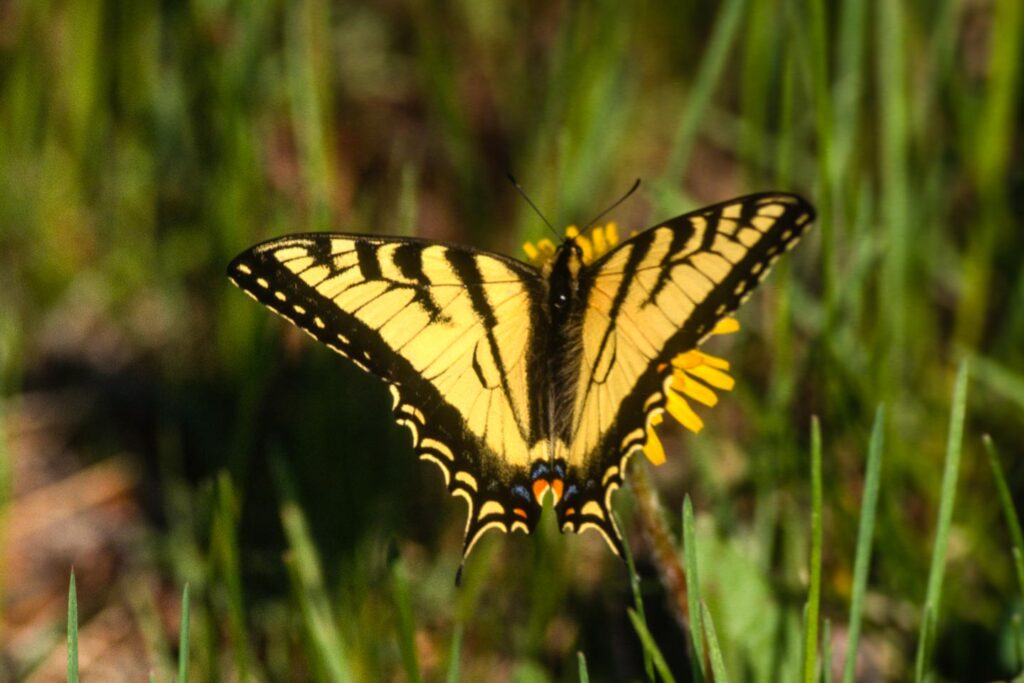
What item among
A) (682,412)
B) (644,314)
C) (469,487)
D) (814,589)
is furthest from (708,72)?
(814,589)

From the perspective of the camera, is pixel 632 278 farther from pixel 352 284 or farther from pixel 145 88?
pixel 145 88

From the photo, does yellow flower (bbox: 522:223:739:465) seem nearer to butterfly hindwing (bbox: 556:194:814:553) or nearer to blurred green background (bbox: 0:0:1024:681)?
→ butterfly hindwing (bbox: 556:194:814:553)

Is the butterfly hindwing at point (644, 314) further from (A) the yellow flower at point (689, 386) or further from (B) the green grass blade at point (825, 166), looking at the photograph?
(B) the green grass blade at point (825, 166)

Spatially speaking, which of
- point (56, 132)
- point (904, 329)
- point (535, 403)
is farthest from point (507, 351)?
point (56, 132)

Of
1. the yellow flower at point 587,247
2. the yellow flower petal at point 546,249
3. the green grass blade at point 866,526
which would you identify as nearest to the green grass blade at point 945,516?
the green grass blade at point 866,526

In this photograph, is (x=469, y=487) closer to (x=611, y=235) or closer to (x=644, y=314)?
(x=644, y=314)
